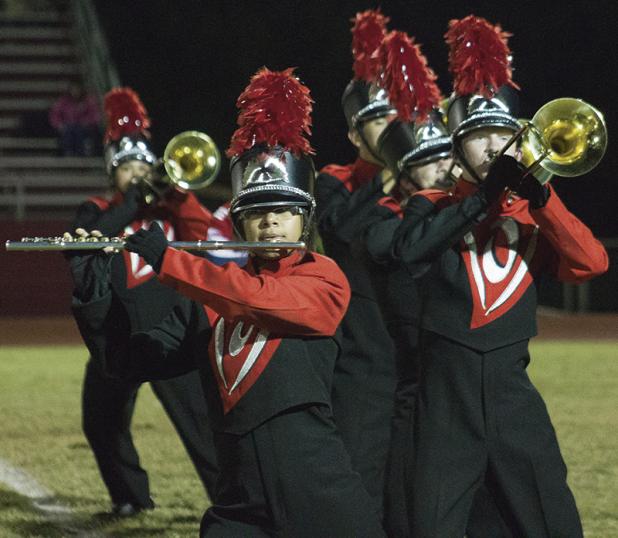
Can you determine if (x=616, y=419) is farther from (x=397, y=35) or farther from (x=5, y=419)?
(x=397, y=35)

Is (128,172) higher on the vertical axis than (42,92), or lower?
lower

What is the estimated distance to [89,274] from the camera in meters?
3.20

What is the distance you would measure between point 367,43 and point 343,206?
892mm

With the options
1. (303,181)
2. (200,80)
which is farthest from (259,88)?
(200,80)

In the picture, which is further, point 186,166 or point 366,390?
point 186,166

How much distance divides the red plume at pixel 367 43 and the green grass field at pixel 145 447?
1939 millimetres

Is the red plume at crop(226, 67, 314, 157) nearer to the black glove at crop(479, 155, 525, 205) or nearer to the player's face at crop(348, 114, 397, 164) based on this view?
the black glove at crop(479, 155, 525, 205)

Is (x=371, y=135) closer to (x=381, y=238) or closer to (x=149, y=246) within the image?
(x=381, y=238)

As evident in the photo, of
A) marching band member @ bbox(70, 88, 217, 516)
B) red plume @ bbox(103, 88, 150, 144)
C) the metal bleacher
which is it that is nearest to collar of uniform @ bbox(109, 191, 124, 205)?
marching band member @ bbox(70, 88, 217, 516)

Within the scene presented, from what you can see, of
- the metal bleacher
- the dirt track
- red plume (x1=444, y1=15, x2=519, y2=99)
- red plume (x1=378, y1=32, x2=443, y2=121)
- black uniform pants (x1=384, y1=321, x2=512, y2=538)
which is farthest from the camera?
the metal bleacher

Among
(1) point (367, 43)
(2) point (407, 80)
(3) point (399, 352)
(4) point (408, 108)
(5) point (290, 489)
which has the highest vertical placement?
(1) point (367, 43)

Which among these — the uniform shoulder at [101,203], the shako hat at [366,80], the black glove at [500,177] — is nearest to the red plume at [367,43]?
the shako hat at [366,80]

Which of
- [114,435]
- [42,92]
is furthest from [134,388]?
[42,92]

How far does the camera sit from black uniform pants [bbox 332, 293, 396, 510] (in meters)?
4.66
